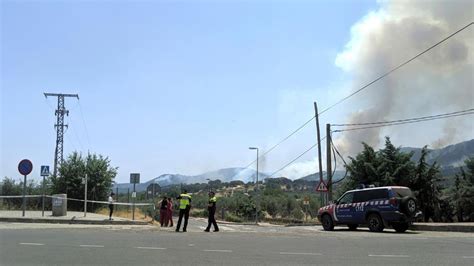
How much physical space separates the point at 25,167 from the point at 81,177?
11033 millimetres

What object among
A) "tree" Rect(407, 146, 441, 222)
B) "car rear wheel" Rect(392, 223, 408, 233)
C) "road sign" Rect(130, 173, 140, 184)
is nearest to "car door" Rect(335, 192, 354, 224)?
"car rear wheel" Rect(392, 223, 408, 233)

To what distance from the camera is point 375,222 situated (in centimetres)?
2267

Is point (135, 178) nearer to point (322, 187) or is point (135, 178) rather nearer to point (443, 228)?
point (322, 187)

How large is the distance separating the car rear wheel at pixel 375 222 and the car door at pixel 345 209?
1.15 m

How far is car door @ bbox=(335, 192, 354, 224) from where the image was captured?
23984mm

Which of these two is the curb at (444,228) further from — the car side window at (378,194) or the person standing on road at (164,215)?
the person standing on road at (164,215)

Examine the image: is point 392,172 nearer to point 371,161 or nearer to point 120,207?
point 371,161

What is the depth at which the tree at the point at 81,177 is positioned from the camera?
Answer: 36281 mm

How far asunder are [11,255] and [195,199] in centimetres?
10561

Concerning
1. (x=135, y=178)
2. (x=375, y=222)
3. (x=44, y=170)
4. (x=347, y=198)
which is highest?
(x=44, y=170)

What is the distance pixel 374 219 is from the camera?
74.6ft

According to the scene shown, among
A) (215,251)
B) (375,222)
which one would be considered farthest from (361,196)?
(215,251)

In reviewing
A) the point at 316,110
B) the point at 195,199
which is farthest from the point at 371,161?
the point at 195,199

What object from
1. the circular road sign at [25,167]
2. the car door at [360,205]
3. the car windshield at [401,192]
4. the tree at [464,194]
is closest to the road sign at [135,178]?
the circular road sign at [25,167]
